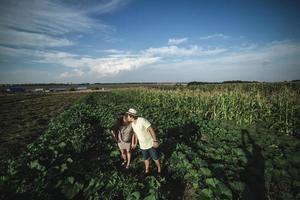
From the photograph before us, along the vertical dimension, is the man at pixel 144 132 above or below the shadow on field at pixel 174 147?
above

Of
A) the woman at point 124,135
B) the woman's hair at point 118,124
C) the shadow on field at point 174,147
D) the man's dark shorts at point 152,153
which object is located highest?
the woman's hair at point 118,124

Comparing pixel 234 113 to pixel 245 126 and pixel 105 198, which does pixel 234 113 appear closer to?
pixel 245 126

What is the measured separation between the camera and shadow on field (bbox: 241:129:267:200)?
4262 millimetres

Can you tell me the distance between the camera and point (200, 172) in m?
4.80

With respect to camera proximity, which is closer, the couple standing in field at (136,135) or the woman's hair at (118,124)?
the couple standing in field at (136,135)

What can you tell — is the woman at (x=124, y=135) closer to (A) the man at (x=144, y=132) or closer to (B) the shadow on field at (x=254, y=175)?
(A) the man at (x=144, y=132)

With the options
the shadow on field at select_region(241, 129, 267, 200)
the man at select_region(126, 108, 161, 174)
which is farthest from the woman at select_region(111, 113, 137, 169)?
the shadow on field at select_region(241, 129, 267, 200)

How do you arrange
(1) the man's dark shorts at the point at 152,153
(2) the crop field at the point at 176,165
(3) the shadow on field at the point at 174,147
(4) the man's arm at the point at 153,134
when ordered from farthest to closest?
(1) the man's dark shorts at the point at 152,153 → (4) the man's arm at the point at 153,134 → (3) the shadow on field at the point at 174,147 → (2) the crop field at the point at 176,165

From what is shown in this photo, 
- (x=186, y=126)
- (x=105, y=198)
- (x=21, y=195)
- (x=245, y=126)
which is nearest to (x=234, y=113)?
(x=245, y=126)

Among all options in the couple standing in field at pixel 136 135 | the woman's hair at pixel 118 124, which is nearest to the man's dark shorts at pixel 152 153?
the couple standing in field at pixel 136 135

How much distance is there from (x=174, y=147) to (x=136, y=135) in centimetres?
222

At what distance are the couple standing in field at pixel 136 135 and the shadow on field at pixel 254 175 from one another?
7.25 feet

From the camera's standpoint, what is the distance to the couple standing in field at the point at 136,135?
504 cm

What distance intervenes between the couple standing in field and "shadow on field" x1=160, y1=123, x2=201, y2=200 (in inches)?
19.6
